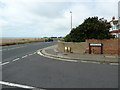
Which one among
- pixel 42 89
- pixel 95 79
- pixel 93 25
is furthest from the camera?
pixel 93 25

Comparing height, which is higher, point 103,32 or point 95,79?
point 103,32

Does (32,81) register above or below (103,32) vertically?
below

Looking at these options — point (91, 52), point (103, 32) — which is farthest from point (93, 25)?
point (91, 52)

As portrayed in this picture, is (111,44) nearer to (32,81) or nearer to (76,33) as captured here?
(76,33)

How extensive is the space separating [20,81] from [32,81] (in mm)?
617

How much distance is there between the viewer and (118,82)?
584 centimetres

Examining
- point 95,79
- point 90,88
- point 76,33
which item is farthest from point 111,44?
point 90,88

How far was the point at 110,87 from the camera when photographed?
5.27 metres

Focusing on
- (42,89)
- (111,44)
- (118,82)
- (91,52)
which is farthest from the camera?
(91,52)

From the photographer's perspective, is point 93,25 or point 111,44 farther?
point 93,25

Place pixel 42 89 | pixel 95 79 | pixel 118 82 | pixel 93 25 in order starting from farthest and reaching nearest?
pixel 93 25
pixel 95 79
pixel 118 82
pixel 42 89

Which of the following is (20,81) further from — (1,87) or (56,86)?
(56,86)

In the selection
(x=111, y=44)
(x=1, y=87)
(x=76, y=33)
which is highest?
(x=76, y=33)

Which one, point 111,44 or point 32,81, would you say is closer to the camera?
point 32,81
